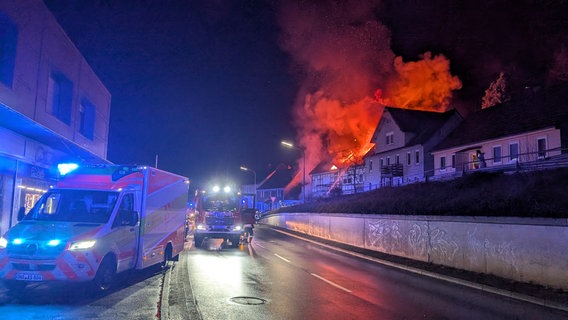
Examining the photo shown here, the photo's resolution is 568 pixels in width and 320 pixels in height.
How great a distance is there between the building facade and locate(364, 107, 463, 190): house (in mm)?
29028

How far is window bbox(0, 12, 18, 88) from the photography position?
586 inches

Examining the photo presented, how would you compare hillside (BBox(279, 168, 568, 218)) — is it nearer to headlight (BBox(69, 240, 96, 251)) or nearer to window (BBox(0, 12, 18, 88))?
headlight (BBox(69, 240, 96, 251))

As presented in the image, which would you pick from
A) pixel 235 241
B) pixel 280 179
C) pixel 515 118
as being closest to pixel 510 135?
pixel 515 118

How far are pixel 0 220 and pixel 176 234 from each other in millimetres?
5958

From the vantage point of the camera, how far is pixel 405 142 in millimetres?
47438

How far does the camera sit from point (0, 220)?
15.4 meters

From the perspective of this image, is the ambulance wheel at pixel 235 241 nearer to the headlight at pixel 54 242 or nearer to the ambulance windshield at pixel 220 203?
the ambulance windshield at pixel 220 203

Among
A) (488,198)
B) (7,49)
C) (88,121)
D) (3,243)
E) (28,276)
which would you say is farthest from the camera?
(88,121)

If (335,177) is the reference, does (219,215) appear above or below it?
below

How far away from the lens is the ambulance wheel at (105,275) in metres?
9.74

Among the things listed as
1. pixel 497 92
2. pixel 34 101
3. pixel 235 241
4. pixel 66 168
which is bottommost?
pixel 235 241

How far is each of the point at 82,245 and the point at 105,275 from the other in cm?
110

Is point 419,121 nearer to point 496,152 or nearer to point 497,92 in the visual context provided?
point 496,152

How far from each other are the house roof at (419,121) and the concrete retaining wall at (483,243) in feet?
83.3
